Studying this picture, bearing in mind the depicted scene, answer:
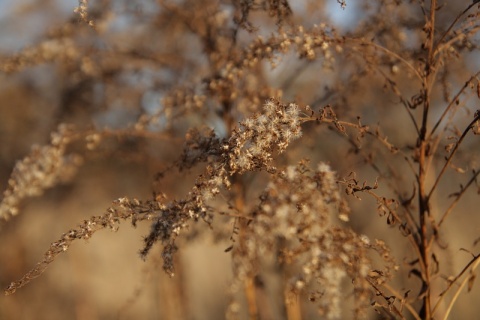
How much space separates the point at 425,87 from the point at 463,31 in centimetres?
49

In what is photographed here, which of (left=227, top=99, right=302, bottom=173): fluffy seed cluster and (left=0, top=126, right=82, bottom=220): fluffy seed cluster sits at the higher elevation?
(left=0, top=126, right=82, bottom=220): fluffy seed cluster

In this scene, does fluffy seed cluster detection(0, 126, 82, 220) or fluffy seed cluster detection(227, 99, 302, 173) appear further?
fluffy seed cluster detection(0, 126, 82, 220)

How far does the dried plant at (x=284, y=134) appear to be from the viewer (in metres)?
2.70

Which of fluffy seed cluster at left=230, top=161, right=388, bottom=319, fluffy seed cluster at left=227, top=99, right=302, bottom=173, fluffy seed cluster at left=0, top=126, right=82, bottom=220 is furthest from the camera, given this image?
fluffy seed cluster at left=0, top=126, right=82, bottom=220

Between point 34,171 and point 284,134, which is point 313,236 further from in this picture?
point 34,171

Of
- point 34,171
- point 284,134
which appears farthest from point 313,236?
point 34,171

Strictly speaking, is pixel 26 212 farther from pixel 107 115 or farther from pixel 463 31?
pixel 463 31

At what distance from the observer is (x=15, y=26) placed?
9.36m

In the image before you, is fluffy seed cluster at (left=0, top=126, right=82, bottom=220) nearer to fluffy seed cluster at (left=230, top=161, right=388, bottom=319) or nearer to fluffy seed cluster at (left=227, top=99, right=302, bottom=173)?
fluffy seed cluster at (left=227, top=99, right=302, bottom=173)

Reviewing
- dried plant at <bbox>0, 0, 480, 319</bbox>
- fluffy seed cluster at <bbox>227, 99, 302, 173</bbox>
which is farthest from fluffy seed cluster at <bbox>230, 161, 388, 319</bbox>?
fluffy seed cluster at <bbox>227, 99, 302, 173</bbox>

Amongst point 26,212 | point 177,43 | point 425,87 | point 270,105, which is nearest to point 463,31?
point 425,87

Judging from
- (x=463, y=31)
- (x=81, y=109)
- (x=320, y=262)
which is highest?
(x=81, y=109)

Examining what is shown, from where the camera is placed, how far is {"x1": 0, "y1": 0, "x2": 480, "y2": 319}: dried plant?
2.70m

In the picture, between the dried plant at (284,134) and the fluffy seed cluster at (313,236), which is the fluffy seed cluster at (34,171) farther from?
the fluffy seed cluster at (313,236)
